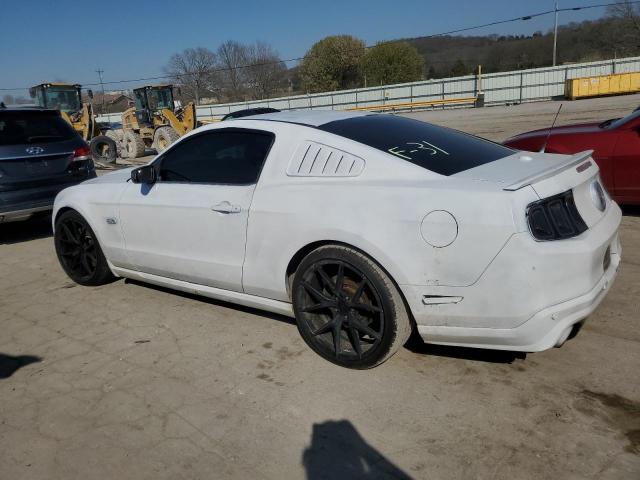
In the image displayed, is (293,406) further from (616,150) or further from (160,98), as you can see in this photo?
(160,98)

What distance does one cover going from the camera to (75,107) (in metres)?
18.3

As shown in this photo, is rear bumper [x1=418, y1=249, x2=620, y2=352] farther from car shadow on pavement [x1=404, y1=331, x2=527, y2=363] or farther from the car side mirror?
the car side mirror

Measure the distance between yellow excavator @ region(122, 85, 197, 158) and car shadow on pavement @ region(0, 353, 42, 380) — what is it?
14.8 m

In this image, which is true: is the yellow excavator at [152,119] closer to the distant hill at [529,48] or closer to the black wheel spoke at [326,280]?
the black wheel spoke at [326,280]

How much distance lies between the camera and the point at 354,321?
3.06 metres

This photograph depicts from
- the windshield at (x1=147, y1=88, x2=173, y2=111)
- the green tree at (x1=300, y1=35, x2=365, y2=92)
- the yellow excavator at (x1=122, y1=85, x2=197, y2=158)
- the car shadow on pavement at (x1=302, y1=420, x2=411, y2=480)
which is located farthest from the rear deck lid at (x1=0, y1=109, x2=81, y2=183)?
the green tree at (x1=300, y1=35, x2=365, y2=92)

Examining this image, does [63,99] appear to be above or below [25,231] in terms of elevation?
above

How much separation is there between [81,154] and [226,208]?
4.54 metres

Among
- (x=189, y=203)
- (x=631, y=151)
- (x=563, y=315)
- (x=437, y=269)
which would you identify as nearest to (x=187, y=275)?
(x=189, y=203)

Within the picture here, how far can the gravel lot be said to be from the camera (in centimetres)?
240

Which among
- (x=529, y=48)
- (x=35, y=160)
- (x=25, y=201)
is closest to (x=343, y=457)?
(x=25, y=201)

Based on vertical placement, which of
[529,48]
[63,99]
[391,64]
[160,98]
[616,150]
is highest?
[529,48]

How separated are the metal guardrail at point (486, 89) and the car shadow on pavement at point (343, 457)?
37975mm

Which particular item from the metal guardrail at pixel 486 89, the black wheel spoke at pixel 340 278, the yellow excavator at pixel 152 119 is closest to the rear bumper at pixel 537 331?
the black wheel spoke at pixel 340 278
